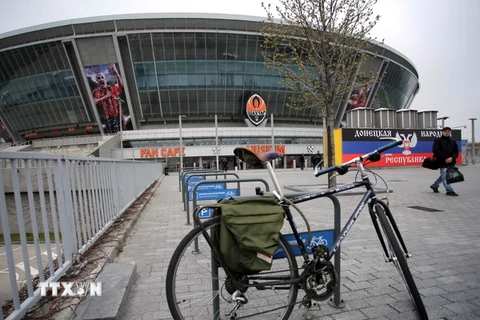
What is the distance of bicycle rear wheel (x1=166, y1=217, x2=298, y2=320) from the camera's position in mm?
1968

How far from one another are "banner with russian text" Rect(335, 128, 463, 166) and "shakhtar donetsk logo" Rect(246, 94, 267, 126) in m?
24.7

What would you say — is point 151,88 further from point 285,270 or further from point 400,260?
point 400,260

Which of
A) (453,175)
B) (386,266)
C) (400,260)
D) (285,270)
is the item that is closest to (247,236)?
(285,270)

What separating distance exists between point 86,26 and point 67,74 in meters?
9.34

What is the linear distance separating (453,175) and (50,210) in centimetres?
955

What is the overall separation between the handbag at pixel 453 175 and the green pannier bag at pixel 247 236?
27.0 ft

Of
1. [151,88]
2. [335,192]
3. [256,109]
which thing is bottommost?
[335,192]

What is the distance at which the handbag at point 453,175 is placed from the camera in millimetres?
7680

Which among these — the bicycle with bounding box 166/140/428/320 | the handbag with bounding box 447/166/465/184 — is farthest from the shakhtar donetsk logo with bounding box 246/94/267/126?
the bicycle with bounding box 166/140/428/320

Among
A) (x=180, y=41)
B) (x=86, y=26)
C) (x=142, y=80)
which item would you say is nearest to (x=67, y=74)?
(x=86, y=26)

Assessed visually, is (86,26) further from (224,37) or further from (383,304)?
(383,304)

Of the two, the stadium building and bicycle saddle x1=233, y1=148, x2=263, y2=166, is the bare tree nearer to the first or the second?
bicycle saddle x1=233, y1=148, x2=263, y2=166

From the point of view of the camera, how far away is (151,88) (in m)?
45.1

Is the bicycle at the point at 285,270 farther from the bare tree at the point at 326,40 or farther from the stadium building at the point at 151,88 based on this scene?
the stadium building at the point at 151,88
